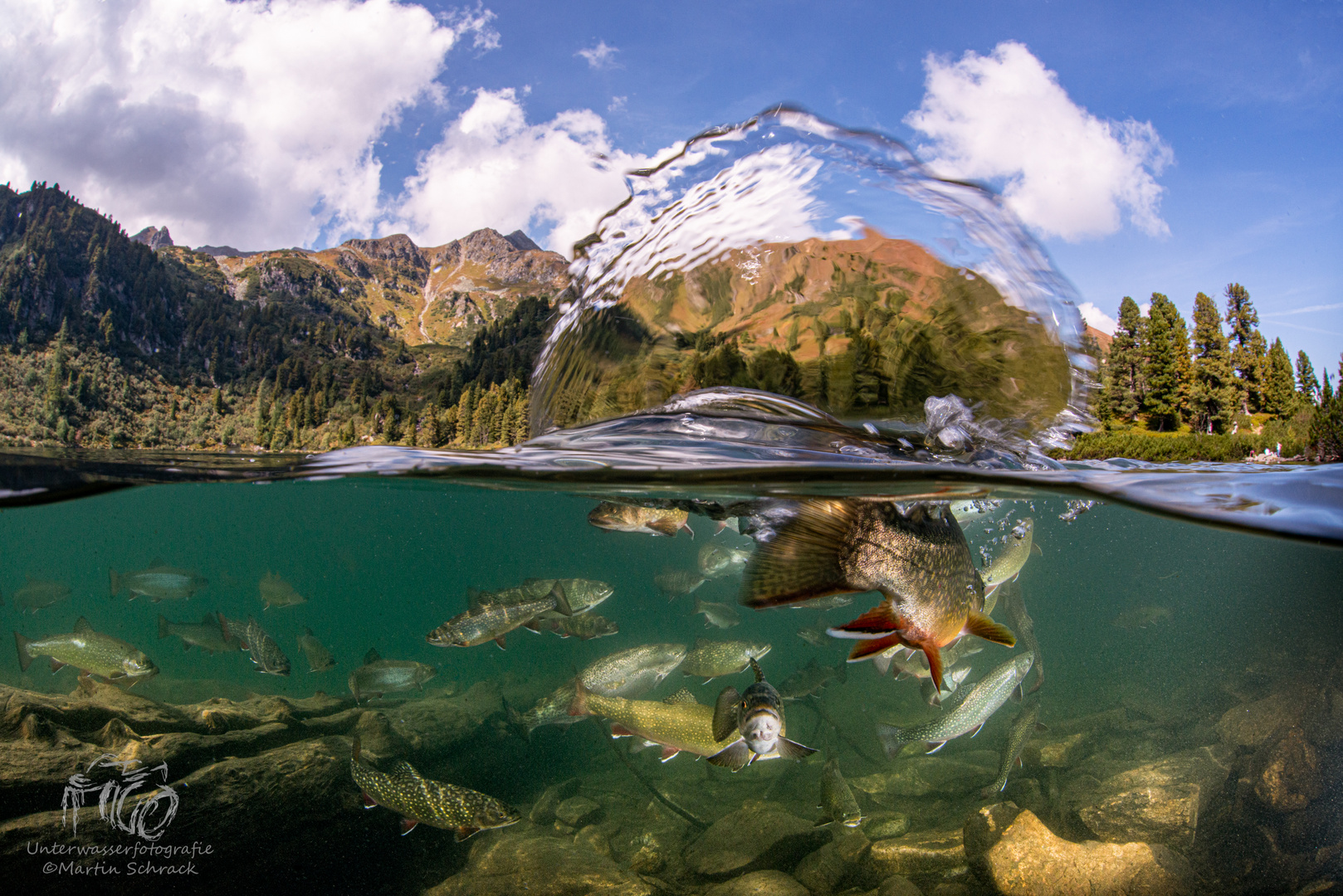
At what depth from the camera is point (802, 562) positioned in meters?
2.79

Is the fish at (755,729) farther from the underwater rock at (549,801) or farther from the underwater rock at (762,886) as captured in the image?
the underwater rock at (549,801)

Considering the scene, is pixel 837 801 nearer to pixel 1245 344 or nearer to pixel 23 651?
pixel 23 651

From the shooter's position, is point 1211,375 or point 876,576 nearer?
point 876,576

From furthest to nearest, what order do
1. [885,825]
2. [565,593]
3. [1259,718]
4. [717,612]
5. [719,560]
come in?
1. [717,612]
2. [719,560]
3. [1259,718]
4. [885,825]
5. [565,593]

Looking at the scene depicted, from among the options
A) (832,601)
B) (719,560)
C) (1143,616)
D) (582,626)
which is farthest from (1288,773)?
(582,626)

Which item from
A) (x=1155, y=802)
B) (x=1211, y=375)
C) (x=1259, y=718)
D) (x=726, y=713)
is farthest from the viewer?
(x=1211, y=375)

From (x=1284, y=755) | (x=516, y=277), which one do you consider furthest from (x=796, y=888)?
(x=516, y=277)

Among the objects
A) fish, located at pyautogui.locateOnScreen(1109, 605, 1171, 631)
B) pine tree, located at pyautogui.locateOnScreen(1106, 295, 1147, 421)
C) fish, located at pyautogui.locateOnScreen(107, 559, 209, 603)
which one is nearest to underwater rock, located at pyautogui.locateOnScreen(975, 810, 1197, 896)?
fish, located at pyautogui.locateOnScreen(1109, 605, 1171, 631)

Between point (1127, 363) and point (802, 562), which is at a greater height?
point (1127, 363)

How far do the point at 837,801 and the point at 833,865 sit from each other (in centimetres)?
77

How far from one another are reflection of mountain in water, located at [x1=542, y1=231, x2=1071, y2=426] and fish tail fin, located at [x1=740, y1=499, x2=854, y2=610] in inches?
88.5

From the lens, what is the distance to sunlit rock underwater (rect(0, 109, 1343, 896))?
4395 millimetres

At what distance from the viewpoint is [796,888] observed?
536cm

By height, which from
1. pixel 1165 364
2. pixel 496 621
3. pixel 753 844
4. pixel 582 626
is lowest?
pixel 753 844
